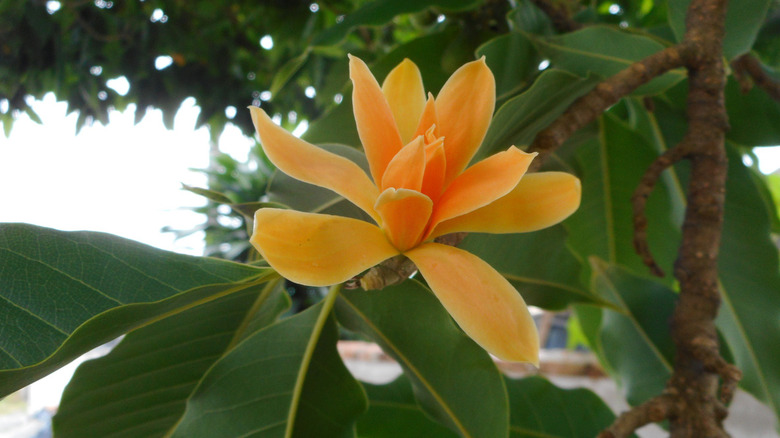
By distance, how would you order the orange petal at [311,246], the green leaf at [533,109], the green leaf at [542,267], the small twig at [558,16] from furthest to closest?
the small twig at [558,16], the green leaf at [542,267], the green leaf at [533,109], the orange petal at [311,246]

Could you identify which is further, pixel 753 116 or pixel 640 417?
pixel 753 116

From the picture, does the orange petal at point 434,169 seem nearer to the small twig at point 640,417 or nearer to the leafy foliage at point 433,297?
the leafy foliage at point 433,297

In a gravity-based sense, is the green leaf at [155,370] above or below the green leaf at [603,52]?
below

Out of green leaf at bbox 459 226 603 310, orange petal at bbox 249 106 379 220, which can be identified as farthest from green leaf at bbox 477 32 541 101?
orange petal at bbox 249 106 379 220

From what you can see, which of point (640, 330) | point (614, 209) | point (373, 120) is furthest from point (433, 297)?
point (614, 209)

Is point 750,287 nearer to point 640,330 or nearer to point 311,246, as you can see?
point 640,330

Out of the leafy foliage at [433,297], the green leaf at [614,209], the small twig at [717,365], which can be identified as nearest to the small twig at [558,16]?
the leafy foliage at [433,297]

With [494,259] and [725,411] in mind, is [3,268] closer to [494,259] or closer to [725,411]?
[494,259]
